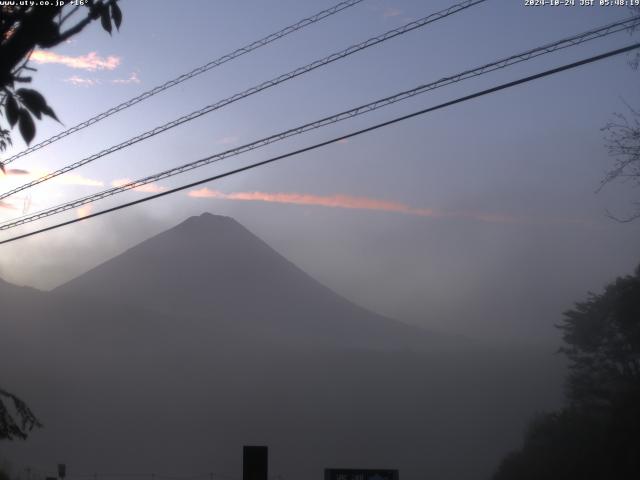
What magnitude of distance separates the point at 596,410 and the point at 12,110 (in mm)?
40349

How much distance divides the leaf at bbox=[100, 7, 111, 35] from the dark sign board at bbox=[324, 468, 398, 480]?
322 inches

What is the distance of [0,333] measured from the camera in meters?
122

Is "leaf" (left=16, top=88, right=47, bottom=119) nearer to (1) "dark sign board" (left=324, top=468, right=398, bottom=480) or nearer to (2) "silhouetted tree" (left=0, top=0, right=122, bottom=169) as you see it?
(2) "silhouetted tree" (left=0, top=0, right=122, bottom=169)

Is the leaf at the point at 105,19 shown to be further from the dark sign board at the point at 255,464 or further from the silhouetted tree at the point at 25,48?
the dark sign board at the point at 255,464

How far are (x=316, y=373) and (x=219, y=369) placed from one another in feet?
61.7

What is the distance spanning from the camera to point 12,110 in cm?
346

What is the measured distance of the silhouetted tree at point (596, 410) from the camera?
2331cm

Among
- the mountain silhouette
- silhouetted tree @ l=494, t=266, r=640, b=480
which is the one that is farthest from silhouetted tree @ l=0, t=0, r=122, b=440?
the mountain silhouette

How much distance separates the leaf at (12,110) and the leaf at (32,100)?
0.14ft

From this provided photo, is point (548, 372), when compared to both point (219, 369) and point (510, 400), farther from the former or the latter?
point (219, 369)

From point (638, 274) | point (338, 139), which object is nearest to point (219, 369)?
point (638, 274)

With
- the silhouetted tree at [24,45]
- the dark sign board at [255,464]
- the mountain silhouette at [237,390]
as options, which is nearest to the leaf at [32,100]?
the silhouetted tree at [24,45]

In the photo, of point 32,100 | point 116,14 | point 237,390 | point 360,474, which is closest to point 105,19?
point 116,14

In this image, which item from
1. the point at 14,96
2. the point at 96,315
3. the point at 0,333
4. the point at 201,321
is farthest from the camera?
the point at 201,321
